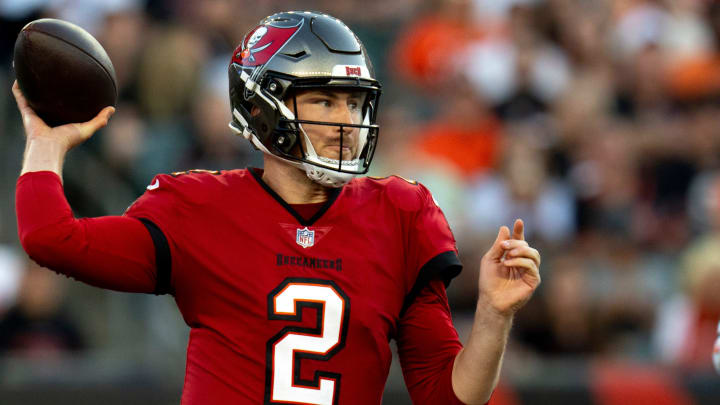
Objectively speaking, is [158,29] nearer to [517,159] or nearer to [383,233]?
[517,159]

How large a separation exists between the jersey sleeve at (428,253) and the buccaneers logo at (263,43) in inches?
29.5

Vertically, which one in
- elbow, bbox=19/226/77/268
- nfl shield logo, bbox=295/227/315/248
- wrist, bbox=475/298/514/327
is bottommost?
wrist, bbox=475/298/514/327

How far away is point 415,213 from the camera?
383 cm

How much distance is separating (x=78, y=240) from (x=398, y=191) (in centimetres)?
112

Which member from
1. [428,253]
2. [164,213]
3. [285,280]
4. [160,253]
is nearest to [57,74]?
[164,213]

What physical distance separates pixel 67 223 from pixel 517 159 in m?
5.19

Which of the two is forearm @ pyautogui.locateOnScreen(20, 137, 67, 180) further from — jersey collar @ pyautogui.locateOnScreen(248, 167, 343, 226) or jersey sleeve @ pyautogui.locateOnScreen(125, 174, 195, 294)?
jersey collar @ pyautogui.locateOnScreen(248, 167, 343, 226)

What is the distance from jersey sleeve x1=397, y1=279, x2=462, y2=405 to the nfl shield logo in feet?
1.40

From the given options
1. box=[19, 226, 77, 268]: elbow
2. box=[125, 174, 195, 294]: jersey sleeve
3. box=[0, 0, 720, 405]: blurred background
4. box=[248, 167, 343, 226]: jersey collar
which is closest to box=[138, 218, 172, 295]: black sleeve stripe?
box=[125, 174, 195, 294]: jersey sleeve

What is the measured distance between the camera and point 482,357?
3537mm

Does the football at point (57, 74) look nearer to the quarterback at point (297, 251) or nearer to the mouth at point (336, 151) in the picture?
the quarterback at point (297, 251)

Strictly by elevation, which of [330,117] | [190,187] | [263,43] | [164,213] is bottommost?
[164,213]

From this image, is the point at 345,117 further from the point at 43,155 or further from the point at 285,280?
the point at 43,155

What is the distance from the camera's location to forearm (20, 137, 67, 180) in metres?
3.48
